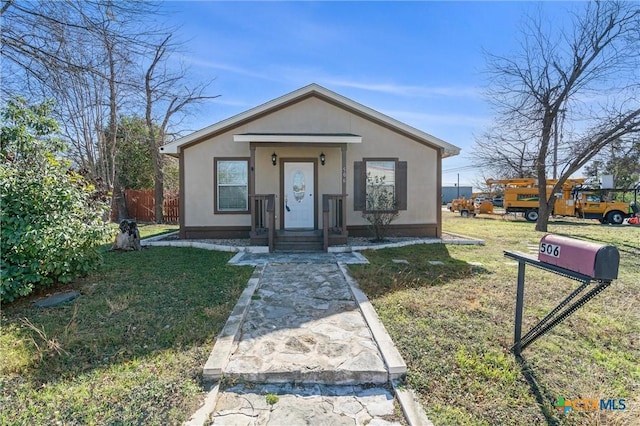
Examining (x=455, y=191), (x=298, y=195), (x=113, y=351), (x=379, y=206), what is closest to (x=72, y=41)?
(x=113, y=351)

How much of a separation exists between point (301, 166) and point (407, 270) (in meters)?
4.95

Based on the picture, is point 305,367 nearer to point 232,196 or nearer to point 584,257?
point 584,257

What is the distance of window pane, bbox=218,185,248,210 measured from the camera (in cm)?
975

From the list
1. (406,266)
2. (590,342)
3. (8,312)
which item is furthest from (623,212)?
(8,312)

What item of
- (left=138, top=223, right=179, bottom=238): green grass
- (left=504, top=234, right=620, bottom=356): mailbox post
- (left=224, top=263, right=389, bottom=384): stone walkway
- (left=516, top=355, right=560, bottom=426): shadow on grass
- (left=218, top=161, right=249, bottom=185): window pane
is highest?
(left=218, top=161, right=249, bottom=185): window pane

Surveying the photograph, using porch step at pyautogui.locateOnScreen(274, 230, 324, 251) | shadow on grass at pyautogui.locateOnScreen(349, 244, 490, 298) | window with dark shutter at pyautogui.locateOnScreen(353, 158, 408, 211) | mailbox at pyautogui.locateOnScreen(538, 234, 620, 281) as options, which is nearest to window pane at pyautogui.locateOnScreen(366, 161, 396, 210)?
window with dark shutter at pyautogui.locateOnScreen(353, 158, 408, 211)

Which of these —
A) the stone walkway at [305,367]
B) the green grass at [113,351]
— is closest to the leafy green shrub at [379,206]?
the stone walkway at [305,367]

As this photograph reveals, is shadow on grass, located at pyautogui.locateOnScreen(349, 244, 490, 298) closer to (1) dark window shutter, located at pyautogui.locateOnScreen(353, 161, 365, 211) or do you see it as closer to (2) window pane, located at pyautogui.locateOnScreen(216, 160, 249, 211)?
(1) dark window shutter, located at pyautogui.locateOnScreen(353, 161, 365, 211)

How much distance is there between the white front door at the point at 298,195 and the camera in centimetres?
977

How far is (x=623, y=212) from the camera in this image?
58.5 feet

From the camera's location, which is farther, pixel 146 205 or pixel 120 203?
pixel 146 205

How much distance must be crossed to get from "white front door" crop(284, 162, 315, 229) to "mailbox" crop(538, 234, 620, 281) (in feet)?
24.5

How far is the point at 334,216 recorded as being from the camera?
9797 millimetres

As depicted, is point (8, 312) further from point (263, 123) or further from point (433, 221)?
point (433, 221)
